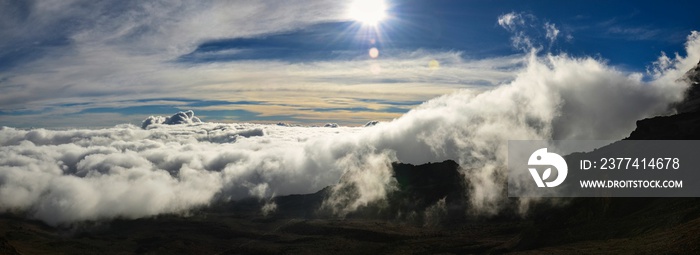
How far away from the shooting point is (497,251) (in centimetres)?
19975

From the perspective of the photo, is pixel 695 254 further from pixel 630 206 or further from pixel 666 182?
pixel 666 182

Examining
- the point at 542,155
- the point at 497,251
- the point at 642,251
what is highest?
the point at 542,155

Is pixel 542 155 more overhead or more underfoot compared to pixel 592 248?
more overhead

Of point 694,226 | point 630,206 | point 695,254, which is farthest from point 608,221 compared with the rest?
point 695,254

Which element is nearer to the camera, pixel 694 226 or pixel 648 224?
pixel 694 226

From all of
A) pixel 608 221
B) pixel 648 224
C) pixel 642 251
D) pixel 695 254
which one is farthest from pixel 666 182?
pixel 695 254

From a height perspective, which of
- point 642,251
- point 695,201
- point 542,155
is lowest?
point 642,251

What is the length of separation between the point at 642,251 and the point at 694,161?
107 m

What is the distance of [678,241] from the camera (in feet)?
384

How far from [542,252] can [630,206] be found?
197 feet

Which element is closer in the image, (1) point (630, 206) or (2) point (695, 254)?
(2) point (695, 254)

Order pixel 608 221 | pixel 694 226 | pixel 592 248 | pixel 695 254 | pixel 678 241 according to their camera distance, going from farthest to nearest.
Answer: pixel 608 221
pixel 592 248
pixel 694 226
pixel 678 241
pixel 695 254

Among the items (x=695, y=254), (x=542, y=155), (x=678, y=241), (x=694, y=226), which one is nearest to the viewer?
(x=695, y=254)

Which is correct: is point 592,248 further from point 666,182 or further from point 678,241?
point 666,182
